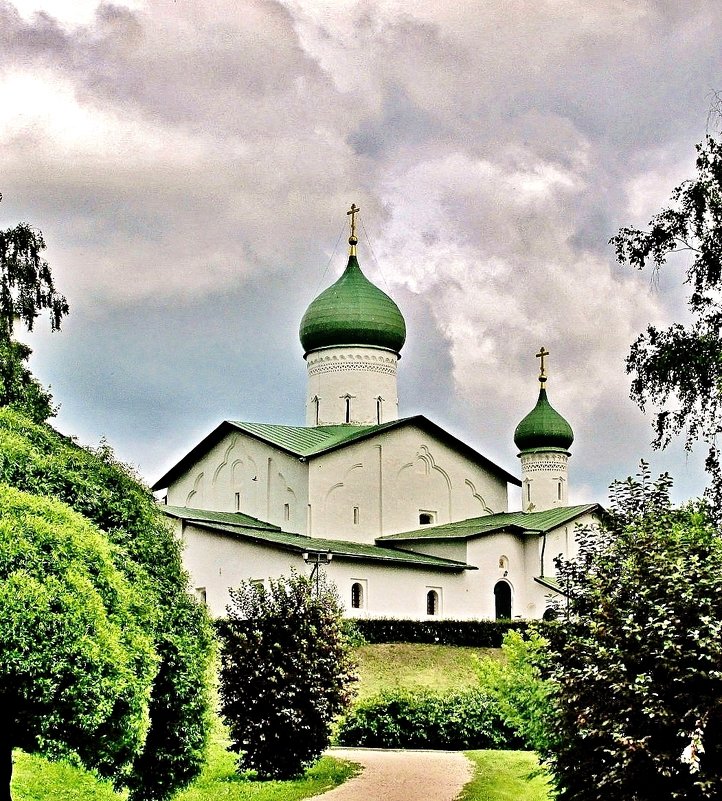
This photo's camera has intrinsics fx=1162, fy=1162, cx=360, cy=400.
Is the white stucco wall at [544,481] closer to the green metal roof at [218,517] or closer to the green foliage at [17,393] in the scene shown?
the green metal roof at [218,517]

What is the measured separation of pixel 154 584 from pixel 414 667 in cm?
1663

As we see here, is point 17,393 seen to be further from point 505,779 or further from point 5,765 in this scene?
point 505,779

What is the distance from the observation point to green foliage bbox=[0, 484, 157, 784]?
7629mm

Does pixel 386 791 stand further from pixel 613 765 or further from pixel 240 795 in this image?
pixel 613 765

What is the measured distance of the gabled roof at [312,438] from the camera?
3206cm

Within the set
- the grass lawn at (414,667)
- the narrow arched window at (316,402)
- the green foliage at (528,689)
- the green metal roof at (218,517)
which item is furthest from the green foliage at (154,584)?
the narrow arched window at (316,402)

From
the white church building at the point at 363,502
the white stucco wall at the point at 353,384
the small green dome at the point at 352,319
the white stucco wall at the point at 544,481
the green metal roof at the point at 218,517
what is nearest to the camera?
the white church building at the point at 363,502

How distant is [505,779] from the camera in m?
13.3

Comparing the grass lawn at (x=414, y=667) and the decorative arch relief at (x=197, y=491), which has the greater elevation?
the decorative arch relief at (x=197, y=491)

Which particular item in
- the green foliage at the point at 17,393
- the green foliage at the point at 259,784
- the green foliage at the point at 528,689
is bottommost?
the green foliage at the point at 259,784

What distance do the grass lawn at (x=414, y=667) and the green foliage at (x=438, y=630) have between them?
25cm

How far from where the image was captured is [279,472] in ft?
107

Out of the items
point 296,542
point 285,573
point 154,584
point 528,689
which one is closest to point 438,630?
point 285,573

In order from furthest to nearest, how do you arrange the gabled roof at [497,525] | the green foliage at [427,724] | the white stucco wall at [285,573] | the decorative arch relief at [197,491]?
the decorative arch relief at [197,491] → the gabled roof at [497,525] → the white stucco wall at [285,573] → the green foliage at [427,724]
